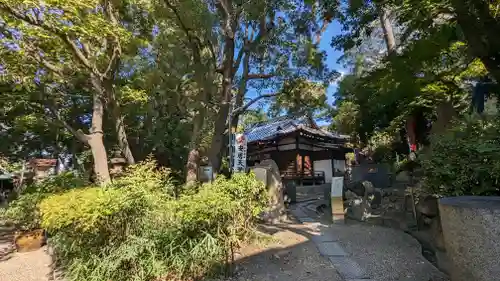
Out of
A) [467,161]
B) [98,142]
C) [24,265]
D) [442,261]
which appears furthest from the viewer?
[98,142]

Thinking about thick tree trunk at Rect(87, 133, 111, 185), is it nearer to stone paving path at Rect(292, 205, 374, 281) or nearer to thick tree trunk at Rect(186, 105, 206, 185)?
thick tree trunk at Rect(186, 105, 206, 185)

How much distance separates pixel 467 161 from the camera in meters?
3.71

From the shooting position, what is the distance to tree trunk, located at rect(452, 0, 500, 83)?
154 inches

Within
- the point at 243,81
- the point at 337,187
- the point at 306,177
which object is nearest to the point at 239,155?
the point at 337,187

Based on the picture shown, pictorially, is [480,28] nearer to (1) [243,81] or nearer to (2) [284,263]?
(2) [284,263]

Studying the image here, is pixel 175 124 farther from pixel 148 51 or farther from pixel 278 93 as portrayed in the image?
pixel 278 93

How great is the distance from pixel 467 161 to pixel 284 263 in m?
2.82

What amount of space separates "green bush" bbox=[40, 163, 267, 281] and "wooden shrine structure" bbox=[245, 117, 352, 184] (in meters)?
13.9

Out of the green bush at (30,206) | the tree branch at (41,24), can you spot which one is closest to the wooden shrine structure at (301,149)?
the green bush at (30,206)

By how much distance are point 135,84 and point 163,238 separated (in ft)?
22.1

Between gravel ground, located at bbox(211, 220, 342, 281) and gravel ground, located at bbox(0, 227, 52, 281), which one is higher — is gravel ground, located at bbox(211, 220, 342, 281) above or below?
above

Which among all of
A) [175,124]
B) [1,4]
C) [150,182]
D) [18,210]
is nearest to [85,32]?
[1,4]

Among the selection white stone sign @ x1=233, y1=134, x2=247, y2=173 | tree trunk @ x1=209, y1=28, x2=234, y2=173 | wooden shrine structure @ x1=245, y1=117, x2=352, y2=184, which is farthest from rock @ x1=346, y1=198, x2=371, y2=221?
wooden shrine structure @ x1=245, y1=117, x2=352, y2=184

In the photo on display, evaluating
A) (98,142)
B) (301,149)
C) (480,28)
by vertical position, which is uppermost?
(301,149)
